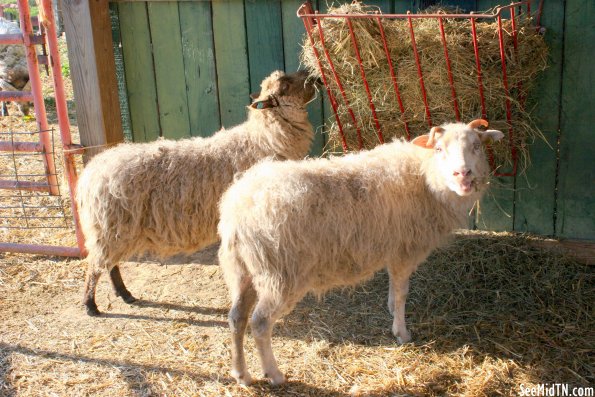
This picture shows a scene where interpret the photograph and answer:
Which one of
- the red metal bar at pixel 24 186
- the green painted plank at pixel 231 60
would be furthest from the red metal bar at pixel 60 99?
the green painted plank at pixel 231 60

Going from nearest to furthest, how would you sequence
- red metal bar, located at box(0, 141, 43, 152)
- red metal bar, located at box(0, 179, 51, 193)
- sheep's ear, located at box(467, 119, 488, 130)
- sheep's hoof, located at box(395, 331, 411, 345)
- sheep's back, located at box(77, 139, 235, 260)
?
sheep's ear, located at box(467, 119, 488, 130) → sheep's hoof, located at box(395, 331, 411, 345) → sheep's back, located at box(77, 139, 235, 260) → red metal bar, located at box(0, 141, 43, 152) → red metal bar, located at box(0, 179, 51, 193)

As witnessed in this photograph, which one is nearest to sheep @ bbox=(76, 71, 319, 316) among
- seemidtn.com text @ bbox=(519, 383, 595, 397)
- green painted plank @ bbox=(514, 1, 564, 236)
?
green painted plank @ bbox=(514, 1, 564, 236)

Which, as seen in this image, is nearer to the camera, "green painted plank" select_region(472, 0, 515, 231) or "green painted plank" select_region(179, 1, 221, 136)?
"green painted plank" select_region(472, 0, 515, 231)

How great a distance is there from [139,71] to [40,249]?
2.03 metres

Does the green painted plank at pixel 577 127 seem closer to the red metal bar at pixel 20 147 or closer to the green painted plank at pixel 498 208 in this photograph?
the green painted plank at pixel 498 208

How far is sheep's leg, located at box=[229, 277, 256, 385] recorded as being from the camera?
11.6 feet

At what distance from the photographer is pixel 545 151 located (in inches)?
189

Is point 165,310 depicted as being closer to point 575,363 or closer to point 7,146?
point 7,146

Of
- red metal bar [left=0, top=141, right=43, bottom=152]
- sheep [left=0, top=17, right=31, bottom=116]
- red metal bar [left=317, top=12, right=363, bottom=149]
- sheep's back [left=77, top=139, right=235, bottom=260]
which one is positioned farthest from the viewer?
sheep [left=0, top=17, right=31, bottom=116]

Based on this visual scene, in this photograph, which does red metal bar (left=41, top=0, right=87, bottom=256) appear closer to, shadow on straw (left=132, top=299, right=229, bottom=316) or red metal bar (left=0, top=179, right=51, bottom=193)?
red metal bar (left=0, top=179, right=51, bottom=193)

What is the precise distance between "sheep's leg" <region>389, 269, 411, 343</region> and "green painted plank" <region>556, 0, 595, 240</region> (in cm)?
190

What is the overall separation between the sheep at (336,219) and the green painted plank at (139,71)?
103 inches

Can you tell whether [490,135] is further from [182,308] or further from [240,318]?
[182,308]

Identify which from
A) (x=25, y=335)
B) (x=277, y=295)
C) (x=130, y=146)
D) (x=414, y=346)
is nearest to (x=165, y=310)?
(x=25, y=335)
